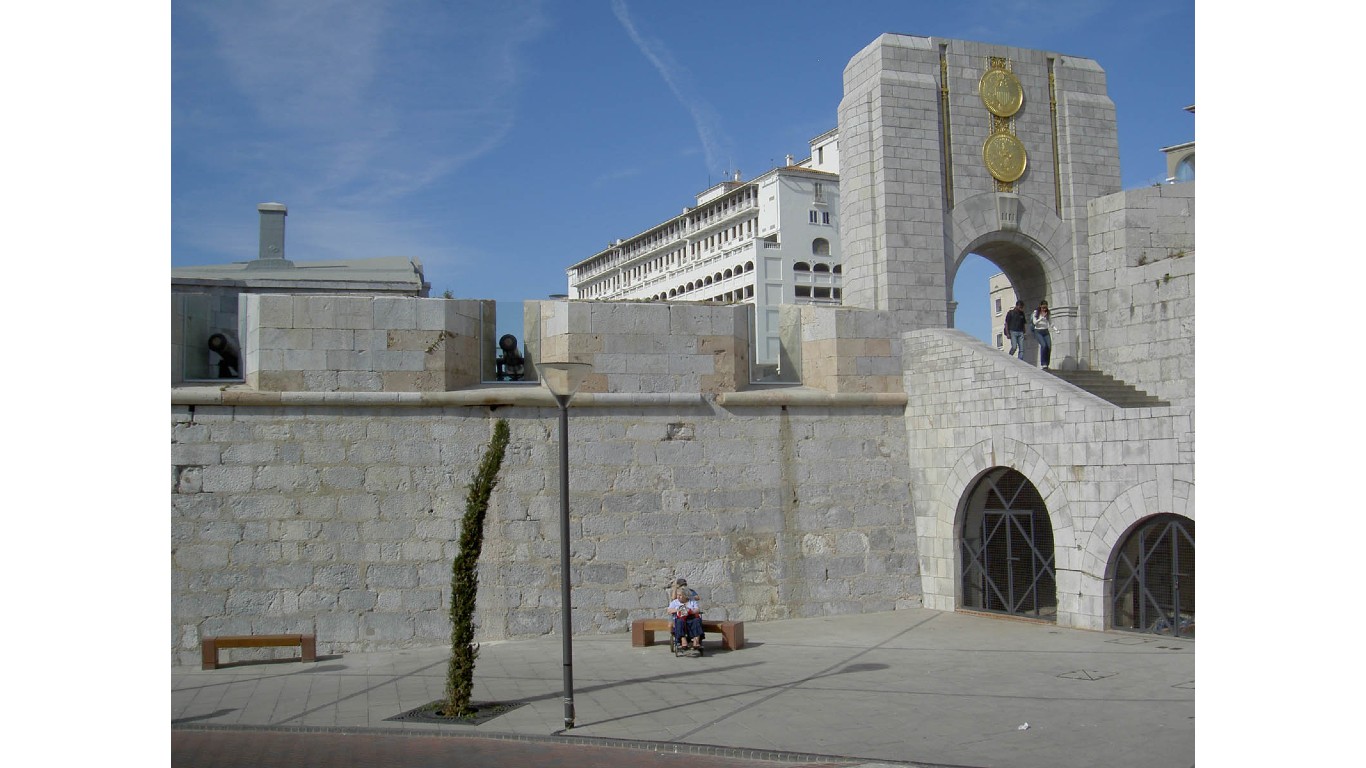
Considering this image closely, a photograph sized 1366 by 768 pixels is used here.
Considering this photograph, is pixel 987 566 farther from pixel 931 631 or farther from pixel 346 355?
pixel 346 355

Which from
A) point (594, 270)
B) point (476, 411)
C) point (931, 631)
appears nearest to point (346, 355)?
point (476, 411)

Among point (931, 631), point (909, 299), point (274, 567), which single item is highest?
point (909, 299)

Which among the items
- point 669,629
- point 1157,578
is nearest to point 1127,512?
point 1157,578

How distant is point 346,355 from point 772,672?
20.3 feet

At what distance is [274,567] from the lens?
1245 centimetres

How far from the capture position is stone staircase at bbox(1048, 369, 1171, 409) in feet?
48.8

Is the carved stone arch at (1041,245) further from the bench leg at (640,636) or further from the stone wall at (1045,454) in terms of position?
the bench leg at (640,636)

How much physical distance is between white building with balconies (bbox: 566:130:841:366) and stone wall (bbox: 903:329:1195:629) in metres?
24.1

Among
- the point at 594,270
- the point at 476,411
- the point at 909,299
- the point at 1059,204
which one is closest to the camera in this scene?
the point at 476,411

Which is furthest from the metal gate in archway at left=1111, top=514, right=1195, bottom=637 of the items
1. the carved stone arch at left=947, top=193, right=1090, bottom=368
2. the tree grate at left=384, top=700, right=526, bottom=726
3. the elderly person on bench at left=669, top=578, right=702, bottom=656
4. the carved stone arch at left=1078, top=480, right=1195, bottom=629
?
the tree grate at left=384, top=700, right=526, bottom=726

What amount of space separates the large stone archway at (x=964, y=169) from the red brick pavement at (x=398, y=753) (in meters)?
8.79

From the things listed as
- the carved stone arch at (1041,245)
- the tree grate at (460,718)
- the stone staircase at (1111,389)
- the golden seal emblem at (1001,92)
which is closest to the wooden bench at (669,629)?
the tree grate at (460,718)

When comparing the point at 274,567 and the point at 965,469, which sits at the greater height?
the point at 965,469

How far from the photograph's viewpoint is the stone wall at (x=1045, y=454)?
11211mm
